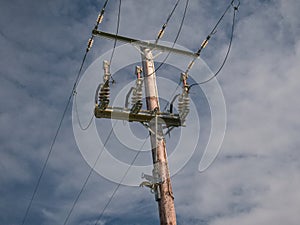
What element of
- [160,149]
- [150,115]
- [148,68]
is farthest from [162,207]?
[148,68]

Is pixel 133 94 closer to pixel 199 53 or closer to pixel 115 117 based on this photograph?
pixel 115 117

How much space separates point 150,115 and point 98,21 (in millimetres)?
3053

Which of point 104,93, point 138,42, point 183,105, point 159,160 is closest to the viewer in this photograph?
point 159,160

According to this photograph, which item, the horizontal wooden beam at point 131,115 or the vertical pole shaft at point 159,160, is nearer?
the vertical pole shaft at point 159,160

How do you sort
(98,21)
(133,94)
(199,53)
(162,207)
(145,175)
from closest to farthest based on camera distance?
(162,207)
(145,175)
(133,94)
(98,21)
(199,53)

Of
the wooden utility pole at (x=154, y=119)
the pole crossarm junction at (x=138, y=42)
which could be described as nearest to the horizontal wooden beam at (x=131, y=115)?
the wooden utility pole at (x=154, y=119)

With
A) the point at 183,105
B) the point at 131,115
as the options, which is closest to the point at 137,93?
the point at 131,115

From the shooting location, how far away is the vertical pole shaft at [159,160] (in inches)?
304

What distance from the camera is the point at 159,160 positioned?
8.28m

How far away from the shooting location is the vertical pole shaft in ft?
25.3

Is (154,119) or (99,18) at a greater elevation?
(99,18)

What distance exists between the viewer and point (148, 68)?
380 inches

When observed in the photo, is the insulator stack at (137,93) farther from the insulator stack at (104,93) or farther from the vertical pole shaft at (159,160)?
the insulator stack at (104,93)

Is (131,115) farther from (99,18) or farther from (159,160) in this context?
(99,18)
